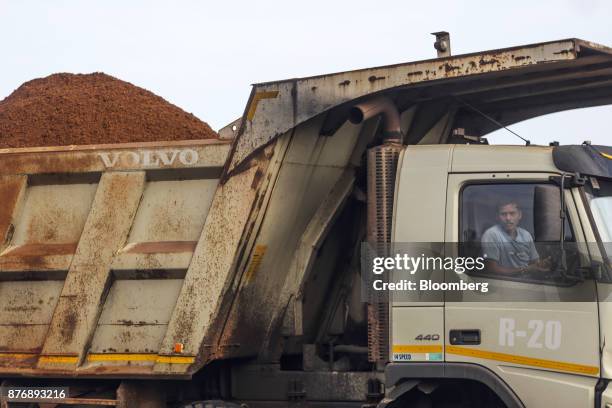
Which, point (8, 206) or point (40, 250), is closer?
point (40, 250)

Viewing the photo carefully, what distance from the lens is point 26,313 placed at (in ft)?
26.2

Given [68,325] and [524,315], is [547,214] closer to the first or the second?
[524,315]

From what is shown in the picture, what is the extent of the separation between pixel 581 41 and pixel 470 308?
1.67 metres

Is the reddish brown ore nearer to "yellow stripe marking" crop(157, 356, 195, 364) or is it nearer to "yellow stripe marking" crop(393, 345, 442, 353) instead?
"yellow stripe marking" crop(157, 356, 195, 364)

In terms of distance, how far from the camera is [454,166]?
6820 mm

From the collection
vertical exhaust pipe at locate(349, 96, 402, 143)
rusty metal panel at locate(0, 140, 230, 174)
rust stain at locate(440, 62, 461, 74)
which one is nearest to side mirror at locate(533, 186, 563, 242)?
rust stain at locate(440, 62, 461, 74)

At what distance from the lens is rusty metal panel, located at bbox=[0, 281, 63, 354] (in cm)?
791

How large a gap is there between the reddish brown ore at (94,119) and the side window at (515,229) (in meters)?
3.14

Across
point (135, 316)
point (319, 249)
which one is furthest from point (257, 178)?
point (135, 316)

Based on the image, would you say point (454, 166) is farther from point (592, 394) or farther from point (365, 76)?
point (592, 394)

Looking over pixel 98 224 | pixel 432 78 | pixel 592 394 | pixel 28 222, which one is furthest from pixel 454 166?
pixel 28 222

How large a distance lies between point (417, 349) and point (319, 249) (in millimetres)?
1381

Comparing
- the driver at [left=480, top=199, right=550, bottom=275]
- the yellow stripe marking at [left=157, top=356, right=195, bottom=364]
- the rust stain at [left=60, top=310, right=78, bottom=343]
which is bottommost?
the yellow stripe marking at [left=157, top=356, right=195, bottom=364]

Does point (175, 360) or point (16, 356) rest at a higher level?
point (16, 356)
